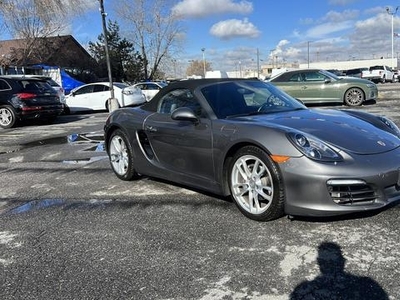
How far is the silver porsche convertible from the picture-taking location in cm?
351

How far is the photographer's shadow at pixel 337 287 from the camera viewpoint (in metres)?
2.66

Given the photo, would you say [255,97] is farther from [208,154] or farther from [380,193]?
[380,193]

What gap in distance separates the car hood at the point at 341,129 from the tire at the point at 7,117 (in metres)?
11.2

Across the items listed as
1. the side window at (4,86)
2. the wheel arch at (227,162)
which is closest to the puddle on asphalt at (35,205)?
the wheel arch at (227,162)

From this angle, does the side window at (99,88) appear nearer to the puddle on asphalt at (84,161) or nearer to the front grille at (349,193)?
the puddle on asphalt at (84,161)

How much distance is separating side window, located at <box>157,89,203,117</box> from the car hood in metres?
0.69

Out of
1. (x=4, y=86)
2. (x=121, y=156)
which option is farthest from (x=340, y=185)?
(x=4, y=86)

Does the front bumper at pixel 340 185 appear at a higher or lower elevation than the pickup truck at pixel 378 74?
lower

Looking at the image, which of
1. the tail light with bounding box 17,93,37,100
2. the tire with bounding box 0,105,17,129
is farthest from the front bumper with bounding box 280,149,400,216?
the tire with bounding box 0,105,17,129

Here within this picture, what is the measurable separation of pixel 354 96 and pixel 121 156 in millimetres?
10974

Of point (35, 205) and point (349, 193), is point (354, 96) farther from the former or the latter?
point (35, 205)

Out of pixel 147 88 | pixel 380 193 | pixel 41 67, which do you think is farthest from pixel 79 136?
pixel 41 67

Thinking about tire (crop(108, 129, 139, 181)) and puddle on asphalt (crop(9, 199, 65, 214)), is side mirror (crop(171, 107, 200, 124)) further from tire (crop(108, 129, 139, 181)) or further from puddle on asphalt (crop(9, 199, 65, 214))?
puddle on asphalt (crop(9, 199, 65, 214))

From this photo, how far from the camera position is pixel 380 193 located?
3525 mm
